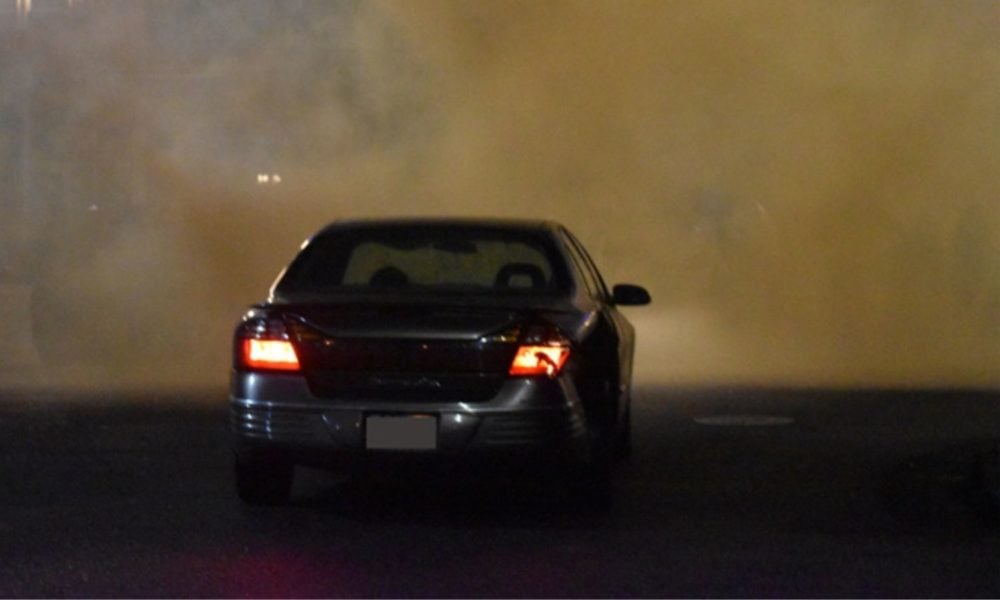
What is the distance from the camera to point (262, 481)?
8.75 metres

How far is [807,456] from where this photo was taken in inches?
421

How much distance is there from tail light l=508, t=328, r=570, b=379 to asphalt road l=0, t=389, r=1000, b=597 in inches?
26.9

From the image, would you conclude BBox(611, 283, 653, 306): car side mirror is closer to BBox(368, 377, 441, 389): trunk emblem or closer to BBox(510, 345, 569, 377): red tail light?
BBox(510, 345, 569, 377): red tail light

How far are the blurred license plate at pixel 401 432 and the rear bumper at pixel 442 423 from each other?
0.06ft

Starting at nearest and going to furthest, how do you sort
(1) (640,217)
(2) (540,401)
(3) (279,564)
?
(3) (279,564) < (2) (540,401) < (1) (640,217)

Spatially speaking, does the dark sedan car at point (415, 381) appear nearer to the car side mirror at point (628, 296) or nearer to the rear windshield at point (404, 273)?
the rear windshield at point (404, 273)

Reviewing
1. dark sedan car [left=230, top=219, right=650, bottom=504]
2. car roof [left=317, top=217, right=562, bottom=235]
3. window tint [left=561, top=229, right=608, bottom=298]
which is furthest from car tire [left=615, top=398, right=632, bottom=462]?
dark sedan car [left=230, top=219, right=650, bottom=504]

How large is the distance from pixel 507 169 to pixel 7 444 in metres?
11.9

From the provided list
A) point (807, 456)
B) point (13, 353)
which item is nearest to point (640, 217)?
point (13, 353)

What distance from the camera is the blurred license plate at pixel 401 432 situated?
805 centimetres

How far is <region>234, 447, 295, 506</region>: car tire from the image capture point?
8570 millimetres

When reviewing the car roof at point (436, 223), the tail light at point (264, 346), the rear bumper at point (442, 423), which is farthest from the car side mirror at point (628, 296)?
the tail light at point (264, 346)

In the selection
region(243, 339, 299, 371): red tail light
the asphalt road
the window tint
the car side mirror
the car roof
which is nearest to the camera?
the asphalt road

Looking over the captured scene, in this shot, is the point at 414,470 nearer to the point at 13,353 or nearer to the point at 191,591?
the point at 191,591
